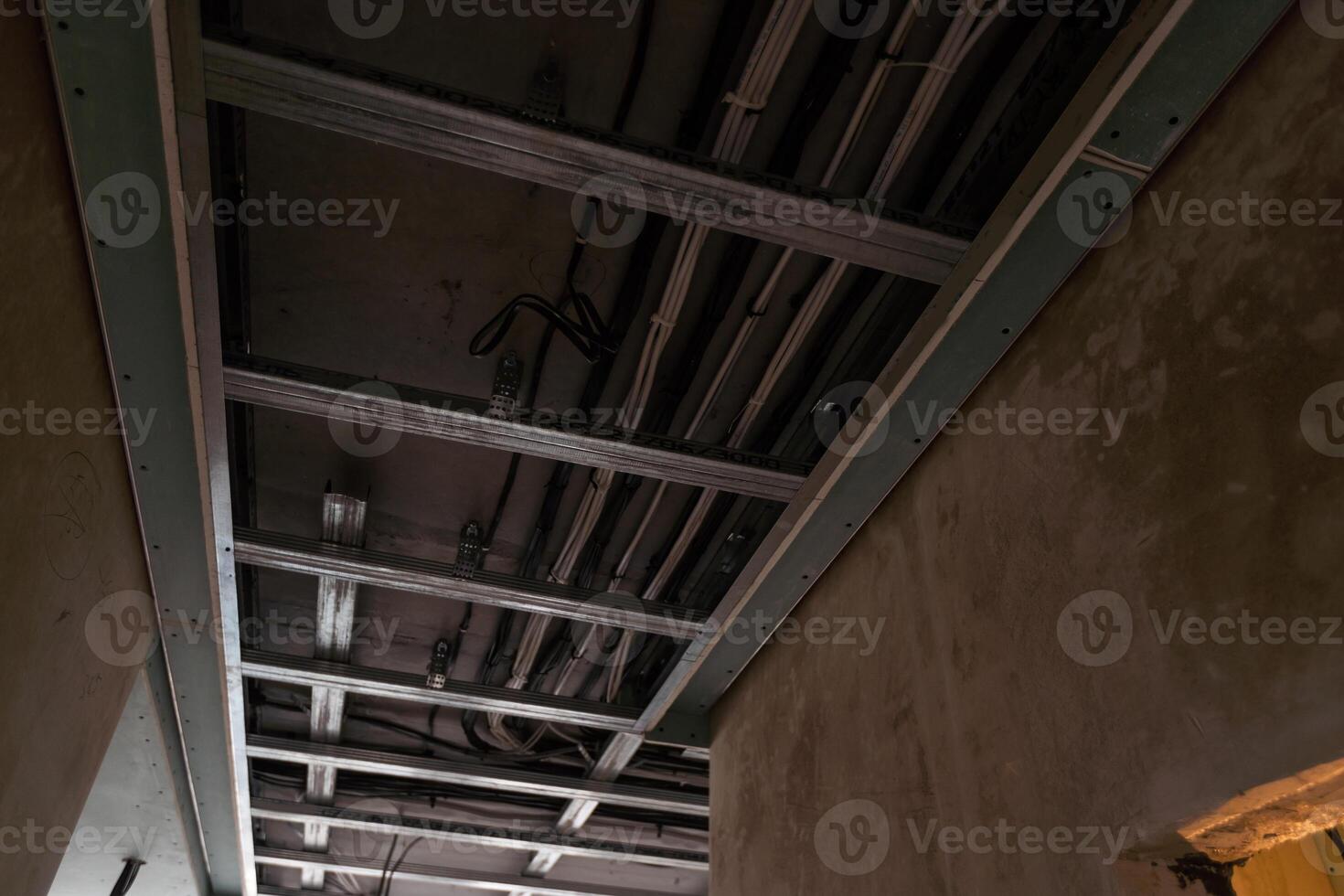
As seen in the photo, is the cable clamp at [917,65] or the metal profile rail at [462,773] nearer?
the cable clamp at [917,65]

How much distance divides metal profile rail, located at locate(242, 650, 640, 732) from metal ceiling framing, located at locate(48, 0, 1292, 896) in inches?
10.4

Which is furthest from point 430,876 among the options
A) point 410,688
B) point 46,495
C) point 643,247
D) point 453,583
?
point 643,247

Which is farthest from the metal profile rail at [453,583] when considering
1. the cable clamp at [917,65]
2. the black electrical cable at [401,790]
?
the cable clamp at [917,65]

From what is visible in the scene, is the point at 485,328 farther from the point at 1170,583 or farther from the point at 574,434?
the point at 1170,583

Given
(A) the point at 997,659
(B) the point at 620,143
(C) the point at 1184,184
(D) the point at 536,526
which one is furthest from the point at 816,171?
(D) the point at 536,526

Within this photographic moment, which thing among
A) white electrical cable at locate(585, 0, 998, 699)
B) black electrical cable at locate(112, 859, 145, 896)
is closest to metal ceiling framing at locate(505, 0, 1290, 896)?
white electrical cable at locate(585, 0, 998, 699)

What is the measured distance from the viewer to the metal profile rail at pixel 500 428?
181 cm

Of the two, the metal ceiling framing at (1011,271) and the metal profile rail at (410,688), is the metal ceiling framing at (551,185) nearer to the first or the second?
the metal ceiling framing at (1011,271)

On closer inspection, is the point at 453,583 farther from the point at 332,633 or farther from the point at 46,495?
the point at 46,495

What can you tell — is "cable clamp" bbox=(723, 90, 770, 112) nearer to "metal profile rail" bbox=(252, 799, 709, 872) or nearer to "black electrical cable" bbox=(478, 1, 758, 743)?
"black electrical cable" bbox=(478, 1, 758, 743)

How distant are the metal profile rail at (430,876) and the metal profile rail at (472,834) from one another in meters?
0.19

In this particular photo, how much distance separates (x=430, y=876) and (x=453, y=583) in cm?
230

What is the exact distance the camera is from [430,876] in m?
4.00

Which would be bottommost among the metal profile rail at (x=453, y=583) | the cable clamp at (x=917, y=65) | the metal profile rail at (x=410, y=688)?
the metal profile rail at (x=410, y=688)
